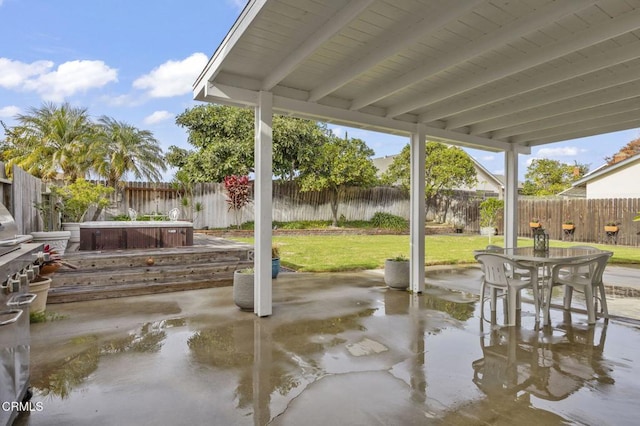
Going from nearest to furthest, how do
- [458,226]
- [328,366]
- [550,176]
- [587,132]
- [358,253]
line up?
[328,366] → [587,132] → [358,253] → [458,226] → [550,176]

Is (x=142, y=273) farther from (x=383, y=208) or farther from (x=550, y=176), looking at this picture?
(x=550, y=176)

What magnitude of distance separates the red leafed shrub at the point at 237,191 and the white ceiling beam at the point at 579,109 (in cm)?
950

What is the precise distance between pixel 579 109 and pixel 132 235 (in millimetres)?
8174

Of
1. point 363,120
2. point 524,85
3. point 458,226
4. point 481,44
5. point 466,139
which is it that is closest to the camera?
point 481,44

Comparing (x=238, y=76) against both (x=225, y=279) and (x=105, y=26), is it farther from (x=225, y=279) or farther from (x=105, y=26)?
(x=105, y=26)

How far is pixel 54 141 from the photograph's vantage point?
1395 cm

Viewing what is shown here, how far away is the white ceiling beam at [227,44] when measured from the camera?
2898 millimetres

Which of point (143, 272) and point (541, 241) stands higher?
point (541, 241)

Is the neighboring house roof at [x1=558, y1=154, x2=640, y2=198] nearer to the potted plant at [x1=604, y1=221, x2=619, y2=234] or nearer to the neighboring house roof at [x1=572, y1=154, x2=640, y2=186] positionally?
the neighboring house roof at [x1=572, y1=154, x2=640, y2=186]

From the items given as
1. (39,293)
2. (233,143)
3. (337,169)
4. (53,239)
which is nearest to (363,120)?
(39,293)

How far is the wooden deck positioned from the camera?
5352 mm

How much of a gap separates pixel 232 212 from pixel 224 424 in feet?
39.1

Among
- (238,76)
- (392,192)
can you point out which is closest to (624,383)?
(238,76)

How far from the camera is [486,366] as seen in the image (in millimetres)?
3033
